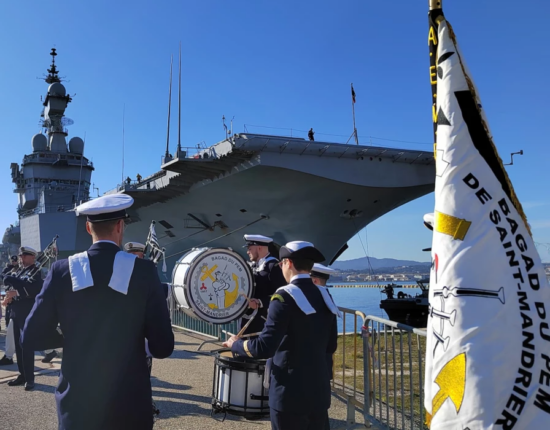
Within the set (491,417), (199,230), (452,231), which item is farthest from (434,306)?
(199,230)

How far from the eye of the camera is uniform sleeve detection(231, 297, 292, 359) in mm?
2510

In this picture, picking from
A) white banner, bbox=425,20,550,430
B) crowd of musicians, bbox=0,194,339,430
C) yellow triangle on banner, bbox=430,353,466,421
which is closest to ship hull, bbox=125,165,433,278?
crowd of musicians, bbox=0,194,339,430

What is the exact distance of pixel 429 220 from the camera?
2.17m

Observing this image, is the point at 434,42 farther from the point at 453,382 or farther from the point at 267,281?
the point at 267,281

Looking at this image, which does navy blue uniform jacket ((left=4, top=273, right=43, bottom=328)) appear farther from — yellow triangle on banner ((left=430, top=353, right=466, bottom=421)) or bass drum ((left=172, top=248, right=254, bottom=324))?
yellow triangle on banner ((left=430, top=353, right=466, bottom=421))

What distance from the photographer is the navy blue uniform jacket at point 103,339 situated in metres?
1.97

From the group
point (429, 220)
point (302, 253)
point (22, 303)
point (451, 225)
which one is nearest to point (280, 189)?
point (22, 303)

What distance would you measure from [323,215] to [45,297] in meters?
14.9

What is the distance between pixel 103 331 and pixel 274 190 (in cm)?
1360

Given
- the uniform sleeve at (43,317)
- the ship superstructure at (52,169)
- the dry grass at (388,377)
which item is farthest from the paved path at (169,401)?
the ship superstructure at (52,169)

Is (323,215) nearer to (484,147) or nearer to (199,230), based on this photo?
(199,230)

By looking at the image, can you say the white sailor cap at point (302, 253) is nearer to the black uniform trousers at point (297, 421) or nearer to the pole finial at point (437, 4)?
the black uniform trousers at point (297, 421)

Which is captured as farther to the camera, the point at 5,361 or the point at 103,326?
the point at 5,361

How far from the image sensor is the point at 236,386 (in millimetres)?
3678
